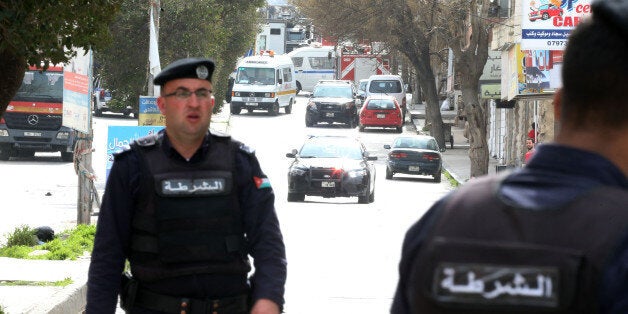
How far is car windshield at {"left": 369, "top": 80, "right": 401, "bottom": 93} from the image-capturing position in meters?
61.8

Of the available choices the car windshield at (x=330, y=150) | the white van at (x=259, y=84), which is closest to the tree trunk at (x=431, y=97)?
the white van at (x=259, y=84)

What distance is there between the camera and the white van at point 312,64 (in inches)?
3150

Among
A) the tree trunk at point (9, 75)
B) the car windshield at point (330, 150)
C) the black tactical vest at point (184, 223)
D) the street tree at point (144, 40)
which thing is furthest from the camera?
the street tree at point (144, 40)

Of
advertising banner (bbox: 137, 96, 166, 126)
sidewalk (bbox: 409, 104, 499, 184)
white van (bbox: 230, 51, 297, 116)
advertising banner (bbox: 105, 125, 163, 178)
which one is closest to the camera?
advertising banner (bbox: 105, 125, 163, 178)

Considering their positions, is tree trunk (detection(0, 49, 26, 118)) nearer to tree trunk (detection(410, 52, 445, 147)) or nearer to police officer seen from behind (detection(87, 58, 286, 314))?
police officer seen from behind (detection(87, 58, 286, 314))

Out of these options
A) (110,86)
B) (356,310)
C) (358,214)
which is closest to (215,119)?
(110,86)

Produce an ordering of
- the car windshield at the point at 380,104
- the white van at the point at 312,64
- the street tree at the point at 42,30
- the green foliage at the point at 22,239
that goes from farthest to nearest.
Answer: the white van at the point at 312,64, the car windshield at the point at 380,104, the green foliage at the point at 22,239, the street tree at the point at 42,30

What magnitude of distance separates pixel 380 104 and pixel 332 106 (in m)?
2.13

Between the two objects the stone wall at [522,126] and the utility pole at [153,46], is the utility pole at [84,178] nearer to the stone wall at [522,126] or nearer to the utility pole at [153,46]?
the utility pole at [153,46]

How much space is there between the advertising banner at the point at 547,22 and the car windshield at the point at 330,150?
459 centimetres

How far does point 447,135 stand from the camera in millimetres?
57188

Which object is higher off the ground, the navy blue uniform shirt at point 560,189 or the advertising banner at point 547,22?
the advertising banner at point 547,22

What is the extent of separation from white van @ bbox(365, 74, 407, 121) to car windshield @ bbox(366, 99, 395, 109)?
4.05m

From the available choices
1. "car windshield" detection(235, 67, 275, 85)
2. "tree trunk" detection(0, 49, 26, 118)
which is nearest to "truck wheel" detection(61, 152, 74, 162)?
"car windshield" detection(235, 67, 275, 85)
